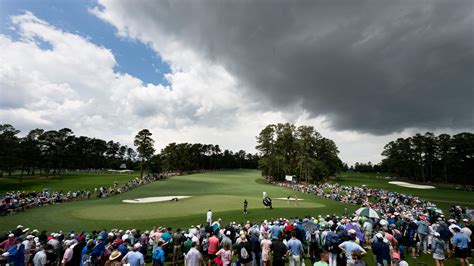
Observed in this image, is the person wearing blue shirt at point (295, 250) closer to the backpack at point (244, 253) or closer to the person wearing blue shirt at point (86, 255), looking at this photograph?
the backpack at point (244, 253)

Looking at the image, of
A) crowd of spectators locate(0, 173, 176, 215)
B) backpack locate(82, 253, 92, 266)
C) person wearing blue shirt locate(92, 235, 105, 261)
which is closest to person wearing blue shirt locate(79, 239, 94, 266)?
backpack locate(82, 253, 92, 266)

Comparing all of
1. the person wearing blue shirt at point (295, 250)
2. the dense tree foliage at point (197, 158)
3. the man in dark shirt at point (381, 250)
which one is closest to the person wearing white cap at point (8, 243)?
the person wearing blue shirt at point (295, 250)

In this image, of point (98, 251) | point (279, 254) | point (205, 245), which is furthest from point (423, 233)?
point (98, 251)

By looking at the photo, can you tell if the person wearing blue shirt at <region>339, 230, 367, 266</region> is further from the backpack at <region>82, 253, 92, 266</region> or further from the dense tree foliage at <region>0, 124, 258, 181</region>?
the dense tree foliage at <region>0, 124, 258, 181</region>

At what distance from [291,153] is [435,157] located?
176ft

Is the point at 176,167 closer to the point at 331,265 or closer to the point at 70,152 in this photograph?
the point at 70,152

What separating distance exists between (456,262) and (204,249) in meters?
11.5

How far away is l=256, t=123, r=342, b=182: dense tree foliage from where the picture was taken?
63.8 metres

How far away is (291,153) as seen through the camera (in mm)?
71250

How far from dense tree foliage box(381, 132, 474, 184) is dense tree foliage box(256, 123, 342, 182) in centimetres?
3694

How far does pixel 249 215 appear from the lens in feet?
73.9

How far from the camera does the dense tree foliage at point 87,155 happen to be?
61.6 m

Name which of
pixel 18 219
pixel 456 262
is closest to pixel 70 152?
pixel 18 219

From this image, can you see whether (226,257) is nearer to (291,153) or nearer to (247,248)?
(247,248)
